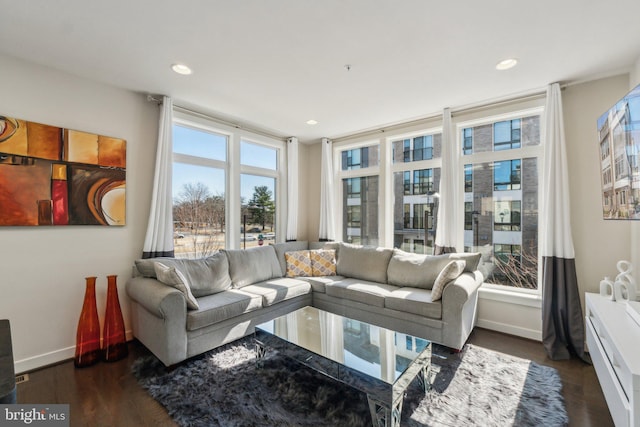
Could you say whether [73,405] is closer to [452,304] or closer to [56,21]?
[56,21]

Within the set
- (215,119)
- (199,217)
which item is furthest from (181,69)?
(199,217)

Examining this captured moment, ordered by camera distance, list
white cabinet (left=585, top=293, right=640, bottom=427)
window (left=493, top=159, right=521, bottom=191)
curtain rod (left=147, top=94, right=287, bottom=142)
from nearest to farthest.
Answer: white cabinet (left=585, top=293, right=640, bottom=427) < curtain rod (left=147, top=94, right=287, bottom=142) < window (left=493, top=159, right=521, bottom=191)

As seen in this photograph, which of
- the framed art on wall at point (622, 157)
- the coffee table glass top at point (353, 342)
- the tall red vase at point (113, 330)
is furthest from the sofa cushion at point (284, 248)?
the framed art on wall at point (622, 157)

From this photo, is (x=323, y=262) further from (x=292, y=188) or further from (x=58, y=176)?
(x=58, y=176)

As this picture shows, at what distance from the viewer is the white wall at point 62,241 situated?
2.31 metres

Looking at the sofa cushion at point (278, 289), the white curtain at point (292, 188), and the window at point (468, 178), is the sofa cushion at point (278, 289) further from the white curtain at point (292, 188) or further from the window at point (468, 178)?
the window at point (468, 178)

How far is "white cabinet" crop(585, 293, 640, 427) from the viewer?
1.29 meters

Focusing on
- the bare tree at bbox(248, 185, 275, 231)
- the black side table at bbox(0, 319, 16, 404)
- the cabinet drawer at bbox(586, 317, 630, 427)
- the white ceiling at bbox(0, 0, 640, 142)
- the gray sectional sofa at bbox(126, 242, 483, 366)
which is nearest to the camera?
the black side table at bbox(0, 319, 16, 404)

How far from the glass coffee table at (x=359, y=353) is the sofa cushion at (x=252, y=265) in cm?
92

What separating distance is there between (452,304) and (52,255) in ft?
11.8

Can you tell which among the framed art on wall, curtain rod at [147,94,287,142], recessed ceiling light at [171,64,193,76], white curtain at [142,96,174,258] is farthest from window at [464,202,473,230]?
white curtain at [142,96,174,258]

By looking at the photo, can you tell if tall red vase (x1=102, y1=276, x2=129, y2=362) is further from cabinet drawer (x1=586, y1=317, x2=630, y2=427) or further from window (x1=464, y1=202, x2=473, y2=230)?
window (x1=464, y1=202, x2=473, y2=230)

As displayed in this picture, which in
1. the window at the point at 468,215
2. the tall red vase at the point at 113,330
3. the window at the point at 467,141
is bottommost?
the tall red vase at the point at 113,330

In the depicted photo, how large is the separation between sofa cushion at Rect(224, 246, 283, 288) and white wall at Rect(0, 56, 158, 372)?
1008 mm
